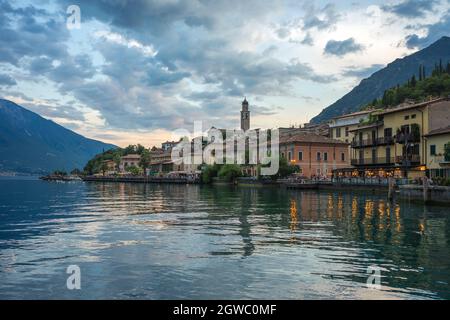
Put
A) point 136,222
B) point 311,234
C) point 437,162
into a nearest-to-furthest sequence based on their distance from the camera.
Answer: point 311,234, point 136,222, point 437,162

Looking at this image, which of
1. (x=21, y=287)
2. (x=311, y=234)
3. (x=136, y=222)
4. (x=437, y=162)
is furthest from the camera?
(x=437, y=162)

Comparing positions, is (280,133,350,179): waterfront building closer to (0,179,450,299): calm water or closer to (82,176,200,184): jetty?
(82,176,200,184): jetty

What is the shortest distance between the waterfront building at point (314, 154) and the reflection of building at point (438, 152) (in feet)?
126

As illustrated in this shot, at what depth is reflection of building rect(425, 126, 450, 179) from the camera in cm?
5709

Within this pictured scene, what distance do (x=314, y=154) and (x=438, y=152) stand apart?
4274 centimetres

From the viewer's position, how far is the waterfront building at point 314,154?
3927 inches

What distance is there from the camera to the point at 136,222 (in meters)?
32.0

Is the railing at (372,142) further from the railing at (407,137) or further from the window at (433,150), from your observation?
the window at (433,150)

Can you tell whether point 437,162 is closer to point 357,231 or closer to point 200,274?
point 357,231

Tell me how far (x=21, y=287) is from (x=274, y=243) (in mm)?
11617

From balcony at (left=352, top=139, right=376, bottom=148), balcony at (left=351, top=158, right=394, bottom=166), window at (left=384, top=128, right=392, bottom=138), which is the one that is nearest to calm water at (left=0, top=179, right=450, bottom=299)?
window at (left=384, top=128, right=392, bottom=138)

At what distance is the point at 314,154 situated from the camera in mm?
101062
